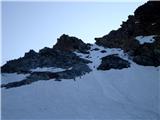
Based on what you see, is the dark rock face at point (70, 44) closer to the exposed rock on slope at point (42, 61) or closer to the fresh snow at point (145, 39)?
the exposed rock on slope at point (42, 61)

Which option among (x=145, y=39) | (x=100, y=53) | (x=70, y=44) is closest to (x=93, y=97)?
(x=100, y=53)

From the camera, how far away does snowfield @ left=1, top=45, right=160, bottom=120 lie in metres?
28.8

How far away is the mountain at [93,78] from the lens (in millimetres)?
A: 30359

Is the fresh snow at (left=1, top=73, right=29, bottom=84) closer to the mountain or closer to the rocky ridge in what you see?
the mountain

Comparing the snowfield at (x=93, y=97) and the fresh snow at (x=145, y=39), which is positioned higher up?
the fresh snow at (x=145, y=39)

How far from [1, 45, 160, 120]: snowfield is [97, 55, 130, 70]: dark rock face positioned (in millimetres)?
1709

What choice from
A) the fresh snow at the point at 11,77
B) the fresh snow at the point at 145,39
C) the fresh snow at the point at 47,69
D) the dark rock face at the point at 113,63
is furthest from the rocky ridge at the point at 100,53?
the fresh snow at the point at 11,77

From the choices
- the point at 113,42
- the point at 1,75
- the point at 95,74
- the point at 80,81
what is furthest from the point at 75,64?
the point at 113,42

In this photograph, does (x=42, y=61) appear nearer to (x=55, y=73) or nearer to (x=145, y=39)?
(x=55, y=73)

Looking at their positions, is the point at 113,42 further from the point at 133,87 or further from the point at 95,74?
the point at 133,87

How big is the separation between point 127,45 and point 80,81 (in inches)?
755

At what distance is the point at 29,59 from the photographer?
52.3m

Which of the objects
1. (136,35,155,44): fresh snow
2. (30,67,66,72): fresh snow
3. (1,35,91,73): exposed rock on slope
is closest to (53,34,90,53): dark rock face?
(1,35,91,73): exposed rock on slope

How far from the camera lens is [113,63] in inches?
1906
